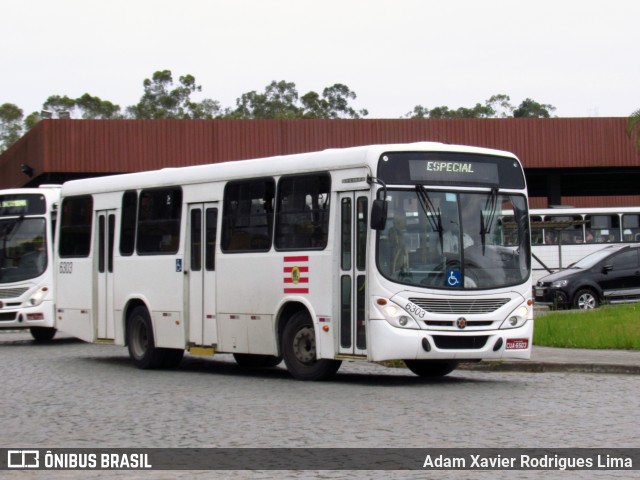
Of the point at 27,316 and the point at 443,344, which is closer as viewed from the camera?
the point at 443,344

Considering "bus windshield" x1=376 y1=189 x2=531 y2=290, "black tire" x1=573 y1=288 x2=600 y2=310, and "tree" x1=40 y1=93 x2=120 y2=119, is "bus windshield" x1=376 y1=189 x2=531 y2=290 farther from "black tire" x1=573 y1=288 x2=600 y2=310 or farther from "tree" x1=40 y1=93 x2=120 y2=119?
"tree" x1=40 y1=93 x2=120 y2=119

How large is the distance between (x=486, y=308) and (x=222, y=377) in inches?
166

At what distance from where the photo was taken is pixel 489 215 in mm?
A: 15430

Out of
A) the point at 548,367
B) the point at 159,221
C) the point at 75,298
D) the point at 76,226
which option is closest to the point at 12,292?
the point at 76,226

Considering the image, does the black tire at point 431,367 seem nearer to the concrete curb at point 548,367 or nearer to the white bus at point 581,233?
the concrete curb at point 548,367

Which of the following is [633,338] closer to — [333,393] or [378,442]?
[333,393]

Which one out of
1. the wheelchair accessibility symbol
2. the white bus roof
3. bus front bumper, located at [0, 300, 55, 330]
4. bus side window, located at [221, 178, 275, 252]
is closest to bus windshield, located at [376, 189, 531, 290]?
the wheelchair accessibility symbol

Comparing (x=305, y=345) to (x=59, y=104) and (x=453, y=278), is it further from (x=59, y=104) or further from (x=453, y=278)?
(x=59, y=104)

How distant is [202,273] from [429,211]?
426cm

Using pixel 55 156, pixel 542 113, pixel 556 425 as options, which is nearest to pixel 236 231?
pixel 556 425

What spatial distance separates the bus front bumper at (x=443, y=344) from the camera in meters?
14.5

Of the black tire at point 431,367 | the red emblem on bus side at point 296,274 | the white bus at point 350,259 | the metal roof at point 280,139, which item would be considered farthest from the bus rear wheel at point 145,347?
the metal roof at point 280,139

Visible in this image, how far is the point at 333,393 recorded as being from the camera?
46.4 ft

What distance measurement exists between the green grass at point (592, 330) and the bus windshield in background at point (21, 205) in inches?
422
